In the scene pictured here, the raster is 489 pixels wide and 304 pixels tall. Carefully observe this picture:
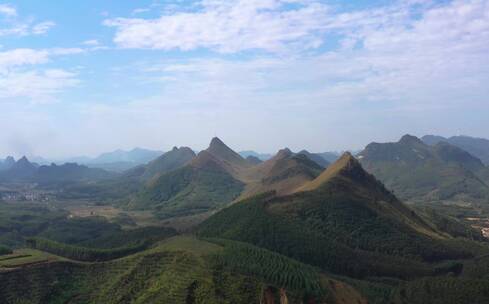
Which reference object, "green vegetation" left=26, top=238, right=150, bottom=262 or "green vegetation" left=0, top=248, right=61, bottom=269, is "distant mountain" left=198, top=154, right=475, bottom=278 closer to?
"green vegetation" left=26, top=238, right=150, bottom=262

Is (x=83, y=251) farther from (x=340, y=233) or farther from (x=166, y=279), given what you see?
(x=340, y=233)

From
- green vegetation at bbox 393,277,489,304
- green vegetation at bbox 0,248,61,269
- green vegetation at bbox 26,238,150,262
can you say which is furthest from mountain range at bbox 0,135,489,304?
green vegetation at bbox 0,248,61,269

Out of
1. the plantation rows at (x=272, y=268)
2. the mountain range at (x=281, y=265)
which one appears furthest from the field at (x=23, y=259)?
the plantation rows at (x=272, y=268)

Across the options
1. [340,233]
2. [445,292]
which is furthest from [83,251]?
[445,292]

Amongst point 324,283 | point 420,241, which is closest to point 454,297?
point 324,283

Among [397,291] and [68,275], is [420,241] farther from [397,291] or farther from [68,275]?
[68,275]

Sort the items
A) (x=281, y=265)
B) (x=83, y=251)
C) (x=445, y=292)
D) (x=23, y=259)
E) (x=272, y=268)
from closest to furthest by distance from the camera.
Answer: (x=445, y=292) → (x=272, y=268) → (x=281, y=265) → (x=23, y=259) → (x=83, y=251)

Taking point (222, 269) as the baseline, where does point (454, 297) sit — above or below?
below

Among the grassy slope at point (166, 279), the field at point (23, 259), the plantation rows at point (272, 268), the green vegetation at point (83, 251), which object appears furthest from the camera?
the green vegetation at point (83, 251)

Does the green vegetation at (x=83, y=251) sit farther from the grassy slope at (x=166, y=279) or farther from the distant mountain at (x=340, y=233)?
the distant mountain at (x=340, y=233)
